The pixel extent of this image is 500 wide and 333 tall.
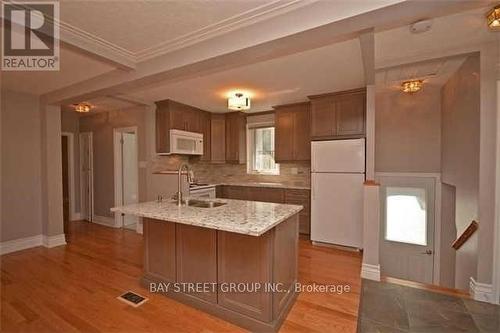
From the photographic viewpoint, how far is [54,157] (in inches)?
155

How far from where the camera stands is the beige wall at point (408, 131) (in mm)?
4047

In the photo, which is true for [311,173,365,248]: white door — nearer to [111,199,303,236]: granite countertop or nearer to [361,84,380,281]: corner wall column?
[361,84,380,281]: corner wall column

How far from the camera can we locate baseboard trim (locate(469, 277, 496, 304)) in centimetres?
231

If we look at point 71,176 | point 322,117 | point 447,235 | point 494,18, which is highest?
point 494,18

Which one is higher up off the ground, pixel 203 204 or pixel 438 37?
pixel 438 37

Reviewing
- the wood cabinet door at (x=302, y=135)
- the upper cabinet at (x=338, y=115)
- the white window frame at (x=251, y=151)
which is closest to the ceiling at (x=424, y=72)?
the upper cabinet at (x=338, y=115)

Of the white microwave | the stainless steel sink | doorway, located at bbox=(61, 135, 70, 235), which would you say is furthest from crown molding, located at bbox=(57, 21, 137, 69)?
doorway, located at bbox=(61, 135, 70, 235)

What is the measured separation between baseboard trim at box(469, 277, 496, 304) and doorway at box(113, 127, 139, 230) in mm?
5367

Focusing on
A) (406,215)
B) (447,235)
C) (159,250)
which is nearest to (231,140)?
(159,250)

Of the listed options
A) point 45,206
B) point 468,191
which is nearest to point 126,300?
point 45,206

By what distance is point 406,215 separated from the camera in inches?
169

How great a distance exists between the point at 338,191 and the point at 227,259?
7.70 ft

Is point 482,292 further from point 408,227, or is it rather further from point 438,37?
point 438,37

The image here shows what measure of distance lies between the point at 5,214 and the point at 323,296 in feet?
Result: 15.3
